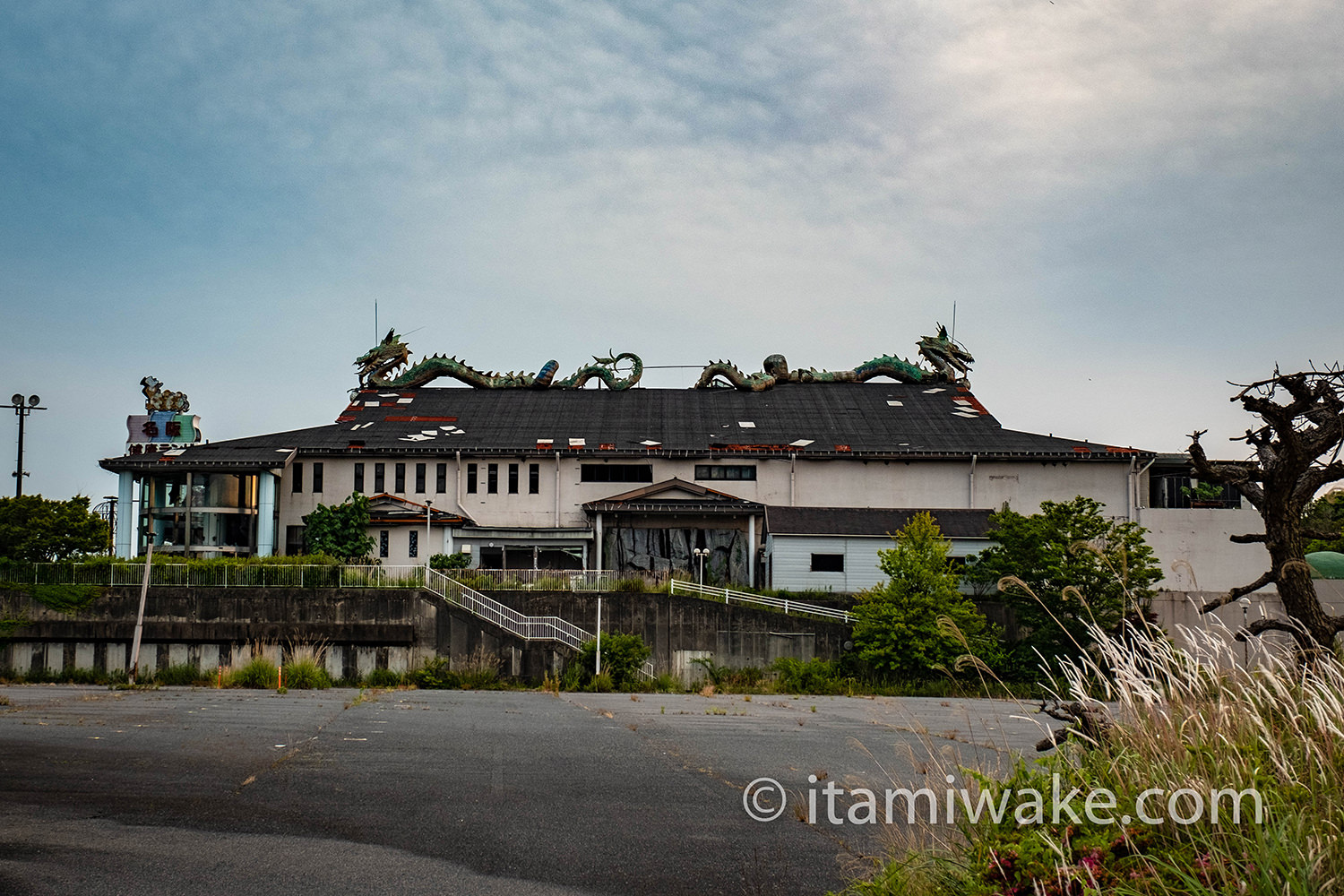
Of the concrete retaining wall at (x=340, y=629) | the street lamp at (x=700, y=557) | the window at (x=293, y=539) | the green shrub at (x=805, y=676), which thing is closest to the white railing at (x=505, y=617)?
the concrete retaining wall at (x=340, y=629)

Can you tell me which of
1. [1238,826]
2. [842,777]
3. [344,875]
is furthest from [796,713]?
[1238,826]

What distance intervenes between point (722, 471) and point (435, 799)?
1370 inches

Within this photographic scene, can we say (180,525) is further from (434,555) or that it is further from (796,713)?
(796,713)

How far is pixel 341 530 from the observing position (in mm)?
42188

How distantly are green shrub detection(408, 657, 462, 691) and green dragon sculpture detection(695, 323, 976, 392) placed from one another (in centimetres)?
2679

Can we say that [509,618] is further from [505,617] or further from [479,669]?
[479,669]

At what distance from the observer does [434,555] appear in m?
43.2

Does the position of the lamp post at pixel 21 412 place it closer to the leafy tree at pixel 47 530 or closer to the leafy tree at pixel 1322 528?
the leafy tree at pixel 47 530

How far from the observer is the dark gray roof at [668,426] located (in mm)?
46312

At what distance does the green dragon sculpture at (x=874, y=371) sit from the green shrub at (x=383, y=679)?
27.7m

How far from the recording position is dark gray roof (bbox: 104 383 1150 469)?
46312 mm

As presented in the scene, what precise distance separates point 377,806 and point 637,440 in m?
36.5

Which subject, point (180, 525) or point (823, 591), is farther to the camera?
point (180, 525)

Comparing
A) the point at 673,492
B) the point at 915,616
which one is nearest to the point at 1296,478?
the point at 915,616
